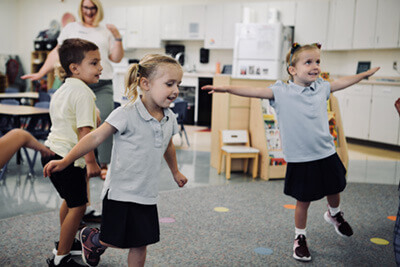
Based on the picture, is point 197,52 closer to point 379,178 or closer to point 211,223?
point 379,178

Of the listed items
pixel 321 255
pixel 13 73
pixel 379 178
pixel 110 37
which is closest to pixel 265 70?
pixel 379 178

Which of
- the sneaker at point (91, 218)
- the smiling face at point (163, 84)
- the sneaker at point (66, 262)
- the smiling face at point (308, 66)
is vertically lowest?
the sneaker at point (91, 218)

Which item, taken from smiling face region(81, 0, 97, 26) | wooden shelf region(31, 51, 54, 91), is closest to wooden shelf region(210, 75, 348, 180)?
smiling face region(81, 0, 97, 26)

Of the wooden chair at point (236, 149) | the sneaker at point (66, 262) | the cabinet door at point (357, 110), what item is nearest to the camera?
the sneaker at point (66, 262)

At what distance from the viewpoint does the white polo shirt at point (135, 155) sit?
1.43 m

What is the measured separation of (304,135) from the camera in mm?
2029

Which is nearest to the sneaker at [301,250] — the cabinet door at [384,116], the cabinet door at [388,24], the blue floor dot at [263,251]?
the blue floor dot at [263,251]

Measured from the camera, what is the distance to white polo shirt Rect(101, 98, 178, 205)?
4.70 ft

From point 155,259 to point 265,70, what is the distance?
5.47 m

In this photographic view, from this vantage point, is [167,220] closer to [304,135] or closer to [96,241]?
[96,241]

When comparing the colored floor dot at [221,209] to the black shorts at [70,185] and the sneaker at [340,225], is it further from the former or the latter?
the black shorts at [70,185]

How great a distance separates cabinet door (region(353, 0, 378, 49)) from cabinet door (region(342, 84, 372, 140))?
74 centimetres

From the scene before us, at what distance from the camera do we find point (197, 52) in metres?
8.46

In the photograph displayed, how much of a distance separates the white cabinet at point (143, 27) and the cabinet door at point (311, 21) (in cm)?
290
